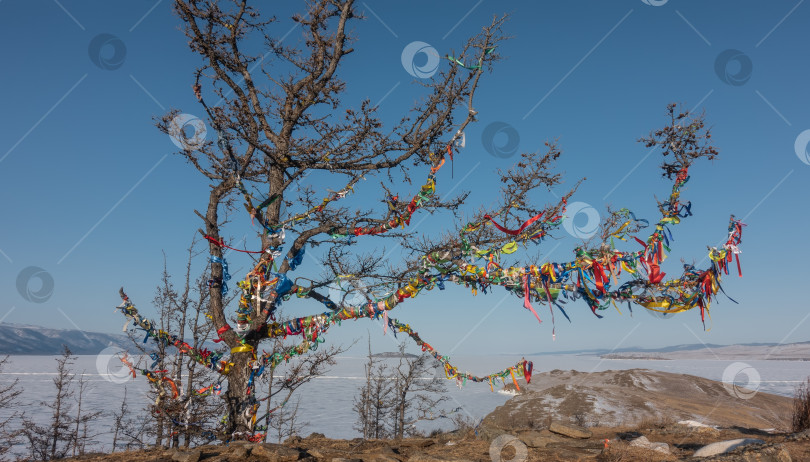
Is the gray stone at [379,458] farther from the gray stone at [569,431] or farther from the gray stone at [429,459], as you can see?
the gray stone at [569,431]

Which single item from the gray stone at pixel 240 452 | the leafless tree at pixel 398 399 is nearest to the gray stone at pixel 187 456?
the gray stone at pixel 240 452

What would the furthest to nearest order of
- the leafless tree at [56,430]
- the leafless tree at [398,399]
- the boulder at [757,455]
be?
the leafless tree at [398,399]
the leafless tree at [56,430]
the boulder at [757,455]

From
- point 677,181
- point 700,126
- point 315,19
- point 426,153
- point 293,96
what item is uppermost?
point 315,19

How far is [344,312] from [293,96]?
415 centimetres

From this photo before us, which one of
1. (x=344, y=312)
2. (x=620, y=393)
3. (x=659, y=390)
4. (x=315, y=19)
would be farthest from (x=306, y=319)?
(x=659, y=390)

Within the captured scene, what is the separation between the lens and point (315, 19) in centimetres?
746

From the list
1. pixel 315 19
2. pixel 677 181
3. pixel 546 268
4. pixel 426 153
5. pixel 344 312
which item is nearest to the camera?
pixel 546 268

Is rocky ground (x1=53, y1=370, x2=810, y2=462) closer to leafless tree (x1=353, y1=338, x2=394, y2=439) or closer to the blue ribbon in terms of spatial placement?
the blue ribbon

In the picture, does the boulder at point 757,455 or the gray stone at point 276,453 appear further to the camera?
the gray stone at point 276,453

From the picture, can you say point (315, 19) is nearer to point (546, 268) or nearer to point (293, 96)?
point (293, 96)

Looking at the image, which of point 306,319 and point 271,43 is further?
point 271,43

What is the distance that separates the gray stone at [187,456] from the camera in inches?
182
